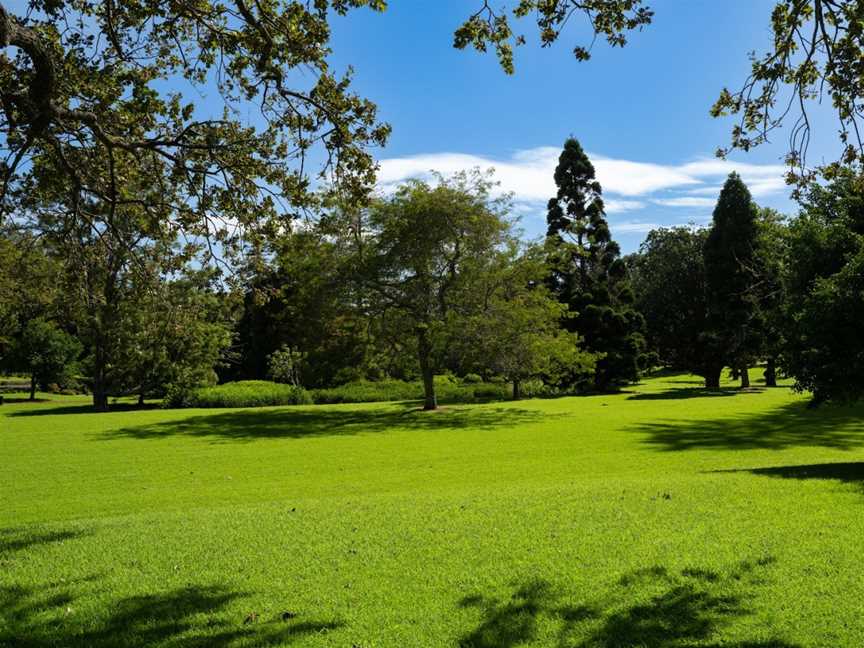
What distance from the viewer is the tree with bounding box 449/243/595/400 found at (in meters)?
26.4

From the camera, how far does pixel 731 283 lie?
40.8 meters

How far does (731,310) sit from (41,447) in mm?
35613

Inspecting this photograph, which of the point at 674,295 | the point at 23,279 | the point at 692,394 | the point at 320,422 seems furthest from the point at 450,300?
the point at 674,295

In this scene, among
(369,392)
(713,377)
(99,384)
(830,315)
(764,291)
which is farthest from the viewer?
(713,377)

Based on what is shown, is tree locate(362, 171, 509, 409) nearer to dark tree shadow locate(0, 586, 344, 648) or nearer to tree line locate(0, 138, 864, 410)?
tree line locate(0, 138, 864, 410)

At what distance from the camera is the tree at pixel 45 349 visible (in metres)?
39.3

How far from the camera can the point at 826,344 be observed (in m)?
12.3

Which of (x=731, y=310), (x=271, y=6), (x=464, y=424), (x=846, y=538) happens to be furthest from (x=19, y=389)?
(x=846, y=538)

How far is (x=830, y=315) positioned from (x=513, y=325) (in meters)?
15.0

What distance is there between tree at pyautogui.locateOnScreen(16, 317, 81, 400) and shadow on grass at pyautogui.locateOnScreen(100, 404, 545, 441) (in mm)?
16209

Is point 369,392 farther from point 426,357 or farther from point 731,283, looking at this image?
point 731,283

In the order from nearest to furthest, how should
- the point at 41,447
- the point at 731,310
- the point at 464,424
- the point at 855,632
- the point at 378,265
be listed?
the point at 855,632, the point at 41,447, the point at 464,424, the point at 378,265, the point at 731,310

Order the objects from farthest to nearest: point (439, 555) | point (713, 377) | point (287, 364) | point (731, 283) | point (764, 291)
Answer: point (287, 364)
point (713, 377)
point (731, 283)
point (764, 291)
point (439, 555)

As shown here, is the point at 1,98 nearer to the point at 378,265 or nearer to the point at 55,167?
the point at 55,167
